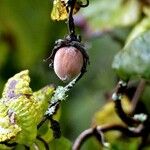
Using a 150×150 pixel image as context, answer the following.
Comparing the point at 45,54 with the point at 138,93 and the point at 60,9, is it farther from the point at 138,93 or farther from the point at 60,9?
the point at 60,9

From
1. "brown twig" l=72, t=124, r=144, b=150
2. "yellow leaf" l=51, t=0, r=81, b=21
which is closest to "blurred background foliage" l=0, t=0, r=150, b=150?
"brown twig" l=72, t=124, r=144, b=150

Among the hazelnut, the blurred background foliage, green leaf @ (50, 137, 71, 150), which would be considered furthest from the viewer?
the blurred background foliage

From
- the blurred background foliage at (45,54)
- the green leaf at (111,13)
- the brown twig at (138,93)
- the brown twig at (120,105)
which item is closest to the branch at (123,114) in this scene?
the brown twig at (120,105)

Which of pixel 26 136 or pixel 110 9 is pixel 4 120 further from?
pixel 110 9

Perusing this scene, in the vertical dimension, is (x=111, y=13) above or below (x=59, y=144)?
above

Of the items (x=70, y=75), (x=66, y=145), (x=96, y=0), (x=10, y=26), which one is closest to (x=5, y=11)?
(x=10, y=26)

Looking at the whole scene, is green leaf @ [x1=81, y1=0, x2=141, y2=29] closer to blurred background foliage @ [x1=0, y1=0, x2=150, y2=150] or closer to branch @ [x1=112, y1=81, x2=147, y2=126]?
blurred background foliage @ [x1=0, y1=0, x2=150, y2=150]

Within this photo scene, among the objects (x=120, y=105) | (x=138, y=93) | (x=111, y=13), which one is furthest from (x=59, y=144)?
(x=111, y=13)
